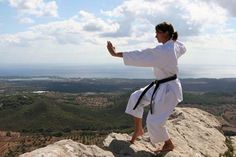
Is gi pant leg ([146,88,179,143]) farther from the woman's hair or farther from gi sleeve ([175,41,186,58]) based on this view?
the woman's hair

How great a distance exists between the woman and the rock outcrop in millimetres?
587

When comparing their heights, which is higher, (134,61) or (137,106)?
(134,61)

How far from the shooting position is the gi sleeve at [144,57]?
7.52 m

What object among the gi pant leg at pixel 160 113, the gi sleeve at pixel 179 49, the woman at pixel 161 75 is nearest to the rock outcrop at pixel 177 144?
the gi pant leg at pixel 160 113

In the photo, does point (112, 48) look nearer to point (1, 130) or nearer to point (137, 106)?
point (137, 106)

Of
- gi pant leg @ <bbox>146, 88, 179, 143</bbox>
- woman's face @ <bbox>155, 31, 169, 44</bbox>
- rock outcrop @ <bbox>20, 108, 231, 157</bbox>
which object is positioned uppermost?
woman's face @ <bbox>155, 31, 169, 44</bbox>

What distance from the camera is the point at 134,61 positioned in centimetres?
752

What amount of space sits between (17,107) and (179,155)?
13006 centimetres

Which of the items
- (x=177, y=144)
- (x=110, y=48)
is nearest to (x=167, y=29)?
(x=110, y=48)

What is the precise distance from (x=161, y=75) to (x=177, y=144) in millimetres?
1959

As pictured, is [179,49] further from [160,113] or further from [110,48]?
[110,48]

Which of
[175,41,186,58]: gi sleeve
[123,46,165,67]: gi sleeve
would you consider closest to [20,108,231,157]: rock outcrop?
[123,46,165,67]: gi sleeve

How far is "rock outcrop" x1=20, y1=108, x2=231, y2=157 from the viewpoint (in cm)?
696

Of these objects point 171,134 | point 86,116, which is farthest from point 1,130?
point 171,134
